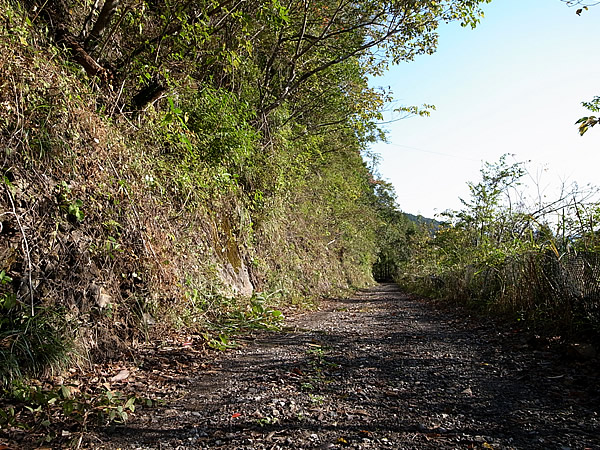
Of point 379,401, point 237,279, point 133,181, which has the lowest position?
point 379,401

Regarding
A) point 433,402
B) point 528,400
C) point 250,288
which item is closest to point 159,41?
point 250,288

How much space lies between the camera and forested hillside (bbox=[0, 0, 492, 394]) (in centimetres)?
301

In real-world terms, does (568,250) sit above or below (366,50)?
below

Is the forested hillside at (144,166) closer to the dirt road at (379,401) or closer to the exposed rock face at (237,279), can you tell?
the exposed rock face at (237,279)

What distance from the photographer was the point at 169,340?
391 cm

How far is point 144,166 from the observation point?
4613mm

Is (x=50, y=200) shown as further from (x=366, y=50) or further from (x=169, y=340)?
(x=366, y=50)

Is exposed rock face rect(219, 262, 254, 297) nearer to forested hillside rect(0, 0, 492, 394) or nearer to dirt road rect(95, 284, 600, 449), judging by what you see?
forested hillside rect(0, 0, 492, 394)

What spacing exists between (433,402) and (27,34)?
4.93 metres

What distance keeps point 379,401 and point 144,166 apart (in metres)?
3.76

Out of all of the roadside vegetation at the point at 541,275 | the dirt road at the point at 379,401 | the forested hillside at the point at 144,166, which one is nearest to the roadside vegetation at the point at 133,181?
the forested hillside at the point at 144,166

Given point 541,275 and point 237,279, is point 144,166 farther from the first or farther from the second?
point 541,275

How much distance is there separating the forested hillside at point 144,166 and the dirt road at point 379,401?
100 centimetres

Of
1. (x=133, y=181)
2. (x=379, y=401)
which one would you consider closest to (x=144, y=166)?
(x=133, y=181)
